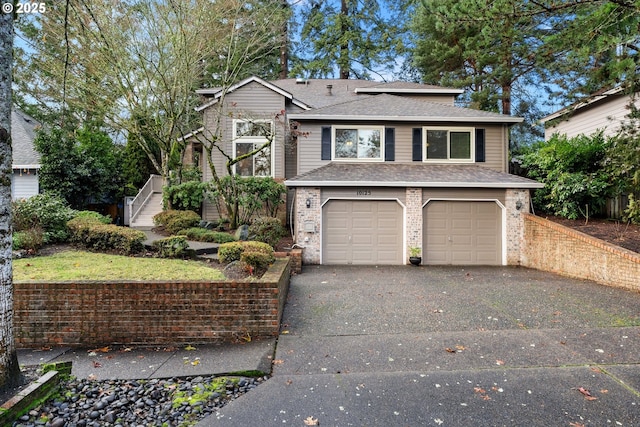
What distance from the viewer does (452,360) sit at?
407 centimetres

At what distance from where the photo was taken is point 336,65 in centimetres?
2305

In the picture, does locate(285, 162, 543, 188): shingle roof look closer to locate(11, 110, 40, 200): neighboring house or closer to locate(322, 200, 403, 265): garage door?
locate(322, 200, 403, 265): garage door

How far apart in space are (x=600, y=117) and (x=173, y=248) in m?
17.2

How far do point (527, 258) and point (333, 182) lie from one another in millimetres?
6245

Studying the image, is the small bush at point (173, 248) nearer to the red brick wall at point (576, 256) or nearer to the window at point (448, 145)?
the window at point (448, 145)

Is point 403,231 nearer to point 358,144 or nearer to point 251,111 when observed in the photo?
point 358,144

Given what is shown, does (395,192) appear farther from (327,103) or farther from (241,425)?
(241,425)

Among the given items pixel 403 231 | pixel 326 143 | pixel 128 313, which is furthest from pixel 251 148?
pixel 128 313

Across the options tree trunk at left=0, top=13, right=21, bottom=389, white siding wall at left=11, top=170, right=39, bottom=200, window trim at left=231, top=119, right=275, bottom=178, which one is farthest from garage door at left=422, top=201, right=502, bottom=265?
white siding wall at left=11, top=170, right=39, bottom=200

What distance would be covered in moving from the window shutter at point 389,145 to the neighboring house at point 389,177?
0.11ft

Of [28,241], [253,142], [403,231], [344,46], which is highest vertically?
[344,46]

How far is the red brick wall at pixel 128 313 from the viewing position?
4.45 meters

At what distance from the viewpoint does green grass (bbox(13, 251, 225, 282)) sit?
19.1ft

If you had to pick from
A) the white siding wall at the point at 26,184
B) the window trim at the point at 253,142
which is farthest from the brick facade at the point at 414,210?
the white siding wall at the point at 26,184
